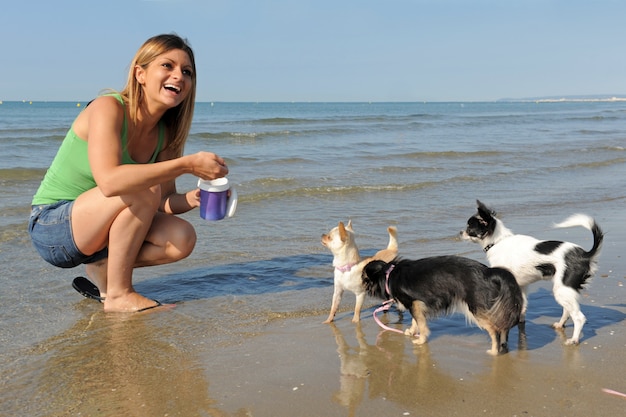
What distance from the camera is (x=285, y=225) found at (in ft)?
24.3

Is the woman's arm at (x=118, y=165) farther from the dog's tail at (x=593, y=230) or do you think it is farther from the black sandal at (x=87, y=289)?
the dog's tail at (x=593, y=230)

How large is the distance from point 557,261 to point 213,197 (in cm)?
225

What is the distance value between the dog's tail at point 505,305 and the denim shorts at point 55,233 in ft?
8.95

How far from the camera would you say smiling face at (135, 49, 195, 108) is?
3934 mm

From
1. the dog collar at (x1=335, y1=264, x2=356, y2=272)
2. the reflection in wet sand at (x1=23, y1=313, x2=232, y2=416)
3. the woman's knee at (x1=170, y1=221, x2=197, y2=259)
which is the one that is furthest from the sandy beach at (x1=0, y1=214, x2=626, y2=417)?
the woman's knee at (x1=170, y1=221, x2=197, y2=259)

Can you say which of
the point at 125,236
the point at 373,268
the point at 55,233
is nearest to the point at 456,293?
the point at 373,268

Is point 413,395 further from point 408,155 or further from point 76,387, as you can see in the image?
point 408,155

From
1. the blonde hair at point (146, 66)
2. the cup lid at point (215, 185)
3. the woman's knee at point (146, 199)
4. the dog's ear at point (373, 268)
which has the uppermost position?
the blonde hair at point (146, 66)

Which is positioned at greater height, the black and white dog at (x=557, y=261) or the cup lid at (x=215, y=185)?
the cup lid at (x=215, y=185)

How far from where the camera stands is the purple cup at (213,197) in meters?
4.07

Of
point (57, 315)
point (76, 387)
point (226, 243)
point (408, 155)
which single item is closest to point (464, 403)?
point (76, 387)

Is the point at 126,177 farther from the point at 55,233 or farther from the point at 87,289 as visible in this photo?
the point at 87,289

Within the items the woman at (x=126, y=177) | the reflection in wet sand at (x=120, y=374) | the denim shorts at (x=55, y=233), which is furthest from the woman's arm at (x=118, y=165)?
the reflection in wet sand at (x=120, y=374)

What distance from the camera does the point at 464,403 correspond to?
9.52ft
